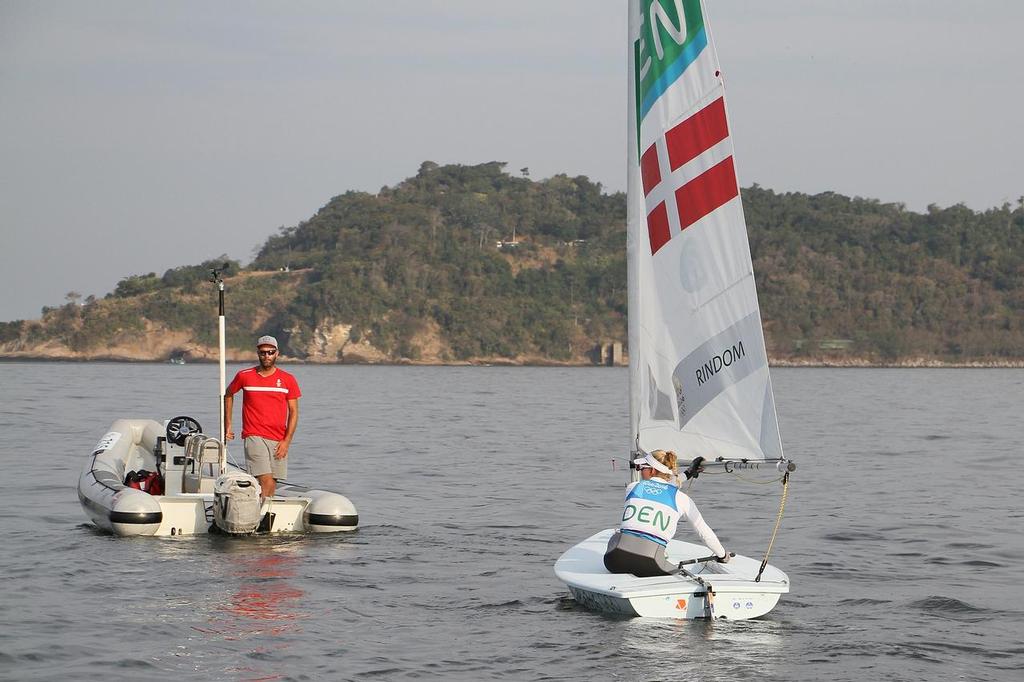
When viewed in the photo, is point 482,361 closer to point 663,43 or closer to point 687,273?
point 687,273

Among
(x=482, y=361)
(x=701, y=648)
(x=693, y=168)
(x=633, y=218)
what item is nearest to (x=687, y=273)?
(x=633, y=218)

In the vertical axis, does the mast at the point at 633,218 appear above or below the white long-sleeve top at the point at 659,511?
above

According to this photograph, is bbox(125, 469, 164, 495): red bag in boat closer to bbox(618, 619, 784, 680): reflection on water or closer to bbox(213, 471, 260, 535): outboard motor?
bbox(213, 471, 260, 535): outboard motor

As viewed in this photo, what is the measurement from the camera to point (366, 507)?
778 inches


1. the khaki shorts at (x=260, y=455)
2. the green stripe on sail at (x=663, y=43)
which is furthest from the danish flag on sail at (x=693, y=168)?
the khaki shorts at (x=260, y=455)

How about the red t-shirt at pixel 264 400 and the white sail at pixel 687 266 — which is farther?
the red t-shirt at pixel 264 400

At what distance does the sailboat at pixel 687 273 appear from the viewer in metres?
11.7

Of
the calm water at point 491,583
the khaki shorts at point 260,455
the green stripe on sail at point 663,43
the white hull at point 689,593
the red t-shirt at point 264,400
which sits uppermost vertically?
the green stripe on sail at point 663,43

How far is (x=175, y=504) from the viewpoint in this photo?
1481 cm

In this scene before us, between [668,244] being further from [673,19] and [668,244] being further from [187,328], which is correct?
[187,328]

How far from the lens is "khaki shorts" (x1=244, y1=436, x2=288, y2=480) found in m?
14.6

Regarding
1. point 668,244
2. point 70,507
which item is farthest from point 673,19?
point 70,507

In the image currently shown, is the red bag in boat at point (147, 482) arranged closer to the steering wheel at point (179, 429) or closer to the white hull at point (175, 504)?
the white hull at point (175, 504)

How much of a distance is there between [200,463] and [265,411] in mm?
1806
